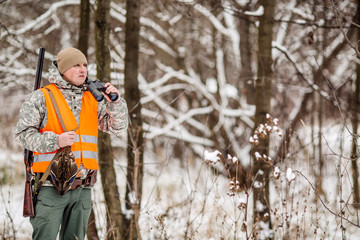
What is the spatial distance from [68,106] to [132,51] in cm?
216

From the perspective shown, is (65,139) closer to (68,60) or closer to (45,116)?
(45,116)

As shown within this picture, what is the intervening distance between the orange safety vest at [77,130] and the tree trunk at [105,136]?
157cm

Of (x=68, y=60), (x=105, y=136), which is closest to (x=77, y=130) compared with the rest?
(x=68, y=60)

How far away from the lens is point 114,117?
2.69m

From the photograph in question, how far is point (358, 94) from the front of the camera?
479 centimetres

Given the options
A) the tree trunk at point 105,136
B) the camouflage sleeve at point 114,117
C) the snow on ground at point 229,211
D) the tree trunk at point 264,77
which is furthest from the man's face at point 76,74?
the tree trunk at point 264,77

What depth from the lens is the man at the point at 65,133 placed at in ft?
8.18

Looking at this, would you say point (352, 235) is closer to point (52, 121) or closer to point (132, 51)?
point (132, 51)

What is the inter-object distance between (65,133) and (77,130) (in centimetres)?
16

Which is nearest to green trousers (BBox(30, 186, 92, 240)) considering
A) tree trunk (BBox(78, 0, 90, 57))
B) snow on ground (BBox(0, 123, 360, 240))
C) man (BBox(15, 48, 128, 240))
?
man (BBox(15, 48, 128, 240))

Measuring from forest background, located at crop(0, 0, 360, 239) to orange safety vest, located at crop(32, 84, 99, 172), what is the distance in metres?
0.52

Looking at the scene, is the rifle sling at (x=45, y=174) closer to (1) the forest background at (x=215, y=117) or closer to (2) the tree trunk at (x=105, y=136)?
(1) the forest background at (x=215, y=117)

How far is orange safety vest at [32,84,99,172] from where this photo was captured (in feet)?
8.31

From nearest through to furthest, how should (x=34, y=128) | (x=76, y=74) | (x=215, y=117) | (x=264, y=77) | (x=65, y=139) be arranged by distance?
(x=65, y=139) < (x=34, y=128) < (x=76, y=74) < (x=264, y=77) < (x=215, y=117)
